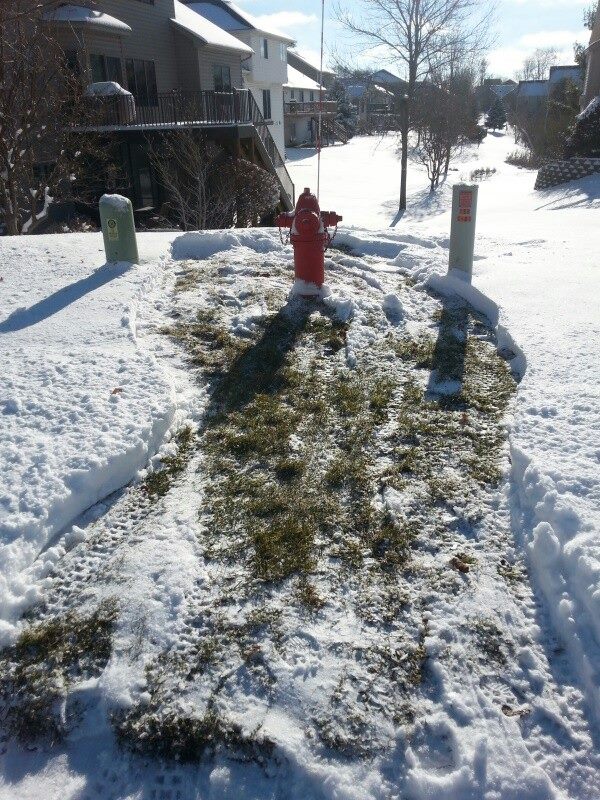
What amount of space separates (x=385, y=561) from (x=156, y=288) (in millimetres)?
4944

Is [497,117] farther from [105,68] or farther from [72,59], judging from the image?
[72,59]

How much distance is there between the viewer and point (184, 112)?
19344mm

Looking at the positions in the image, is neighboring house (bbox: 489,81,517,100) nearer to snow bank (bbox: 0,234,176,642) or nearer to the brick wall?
the brick wall

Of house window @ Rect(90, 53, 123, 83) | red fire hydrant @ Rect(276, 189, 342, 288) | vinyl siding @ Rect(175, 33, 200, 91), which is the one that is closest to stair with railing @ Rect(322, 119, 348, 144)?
vinyl siding @ Rect(175, 33, 200, 91)

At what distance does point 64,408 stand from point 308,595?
2.36m

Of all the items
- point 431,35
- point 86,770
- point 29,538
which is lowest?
point 86,770

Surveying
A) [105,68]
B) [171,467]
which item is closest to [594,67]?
[105,68]

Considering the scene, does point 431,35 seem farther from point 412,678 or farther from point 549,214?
point 412,678

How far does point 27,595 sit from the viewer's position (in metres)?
3.09

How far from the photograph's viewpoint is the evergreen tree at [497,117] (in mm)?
76688

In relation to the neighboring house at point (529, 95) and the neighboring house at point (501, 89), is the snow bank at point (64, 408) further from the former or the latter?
the neighboring house at point (501, 89)

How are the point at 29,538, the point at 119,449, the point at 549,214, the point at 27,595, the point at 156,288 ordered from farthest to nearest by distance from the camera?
the point at 549,214, the point at 156,288, the point at 119,449, the point at 29,538, the point at 27,595

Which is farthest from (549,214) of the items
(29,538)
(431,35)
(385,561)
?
(431,35)

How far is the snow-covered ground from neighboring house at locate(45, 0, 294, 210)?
1314 centimetres
